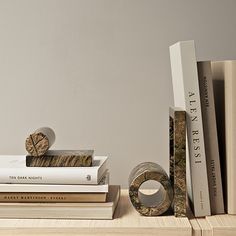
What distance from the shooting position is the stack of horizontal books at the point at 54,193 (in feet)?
3.34

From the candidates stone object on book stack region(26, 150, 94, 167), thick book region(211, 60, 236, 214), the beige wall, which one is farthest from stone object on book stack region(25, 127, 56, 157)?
thick book region(211, 60, 236, 214)

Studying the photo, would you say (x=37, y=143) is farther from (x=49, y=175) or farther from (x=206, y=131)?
(x=206, y=131)

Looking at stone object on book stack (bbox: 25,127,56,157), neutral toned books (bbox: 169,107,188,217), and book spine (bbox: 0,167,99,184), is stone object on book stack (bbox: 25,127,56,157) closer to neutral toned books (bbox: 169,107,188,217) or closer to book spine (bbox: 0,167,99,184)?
book spine (bbox: 0,167,99,184)

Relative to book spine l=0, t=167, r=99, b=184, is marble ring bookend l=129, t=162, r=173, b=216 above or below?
below

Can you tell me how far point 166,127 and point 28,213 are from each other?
476 millimetres

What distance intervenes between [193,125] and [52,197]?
1.12ft

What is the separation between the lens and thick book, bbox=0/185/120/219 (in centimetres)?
102

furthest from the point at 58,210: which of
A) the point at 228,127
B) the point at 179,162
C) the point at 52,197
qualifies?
the point at 228,127

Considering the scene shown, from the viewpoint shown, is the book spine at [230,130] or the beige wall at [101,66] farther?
the beige wall at [101,66]

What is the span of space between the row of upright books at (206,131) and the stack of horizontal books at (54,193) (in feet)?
0.65

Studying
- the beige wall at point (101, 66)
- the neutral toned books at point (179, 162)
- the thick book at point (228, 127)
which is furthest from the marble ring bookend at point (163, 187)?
the beige wall at point (101, 66)

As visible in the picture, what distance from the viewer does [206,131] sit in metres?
1.05

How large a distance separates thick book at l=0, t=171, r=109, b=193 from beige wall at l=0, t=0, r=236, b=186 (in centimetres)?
31

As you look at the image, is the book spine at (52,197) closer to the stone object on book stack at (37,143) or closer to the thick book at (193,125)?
the stone object on book stack at (37,143)
